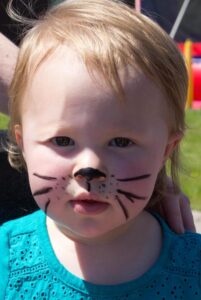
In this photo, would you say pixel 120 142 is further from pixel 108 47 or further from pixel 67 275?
pixel 67 275

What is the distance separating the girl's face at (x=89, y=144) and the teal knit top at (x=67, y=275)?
0.51 ft

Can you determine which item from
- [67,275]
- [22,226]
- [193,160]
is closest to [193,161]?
[193,160]

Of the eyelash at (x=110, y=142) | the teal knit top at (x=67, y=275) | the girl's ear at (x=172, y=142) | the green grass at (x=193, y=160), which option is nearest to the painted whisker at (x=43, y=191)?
the eyelash at (x=110, y=142)

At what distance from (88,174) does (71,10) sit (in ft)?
1.52

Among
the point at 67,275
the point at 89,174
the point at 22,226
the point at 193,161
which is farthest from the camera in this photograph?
the point at 193,161

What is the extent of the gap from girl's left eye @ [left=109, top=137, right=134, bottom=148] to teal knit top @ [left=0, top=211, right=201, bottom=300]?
1.15ft

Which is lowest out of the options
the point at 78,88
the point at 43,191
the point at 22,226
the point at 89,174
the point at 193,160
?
the point at 193,160

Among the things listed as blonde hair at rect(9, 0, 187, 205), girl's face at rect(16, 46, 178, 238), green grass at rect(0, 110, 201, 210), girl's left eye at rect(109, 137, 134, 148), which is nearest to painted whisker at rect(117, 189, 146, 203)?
girl's face at rect(16, 46, 178, 238)

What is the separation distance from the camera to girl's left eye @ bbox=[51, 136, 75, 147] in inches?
60.5

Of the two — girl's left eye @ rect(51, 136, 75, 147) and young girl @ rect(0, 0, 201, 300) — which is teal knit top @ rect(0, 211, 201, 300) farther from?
girl's left eye @ rect(51, 136, 75, 147)

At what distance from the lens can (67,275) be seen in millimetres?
1684

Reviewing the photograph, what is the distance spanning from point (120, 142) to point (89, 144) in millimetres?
76

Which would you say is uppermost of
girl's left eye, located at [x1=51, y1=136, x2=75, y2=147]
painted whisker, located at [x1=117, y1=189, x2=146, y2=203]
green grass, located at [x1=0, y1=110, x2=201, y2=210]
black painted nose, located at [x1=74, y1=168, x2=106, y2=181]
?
girl's left eye, located at [x1=51, y1=136, x2=75, y2=147]

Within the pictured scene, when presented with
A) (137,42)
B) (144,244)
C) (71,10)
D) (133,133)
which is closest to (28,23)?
(71,10)
